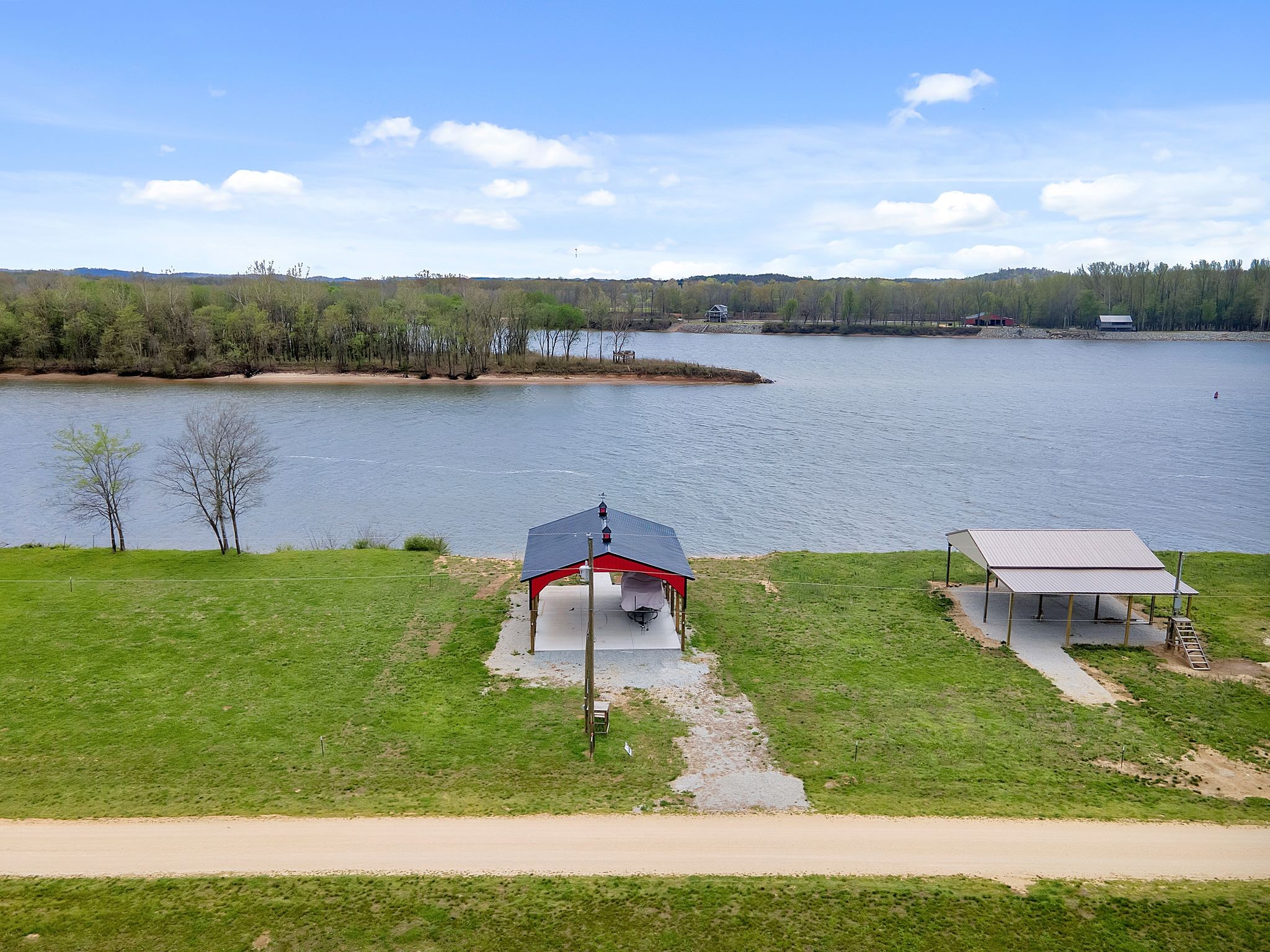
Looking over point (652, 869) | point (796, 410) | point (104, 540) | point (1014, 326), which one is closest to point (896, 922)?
point (652, 869)

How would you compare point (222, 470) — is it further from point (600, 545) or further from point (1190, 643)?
point (1190, 643)

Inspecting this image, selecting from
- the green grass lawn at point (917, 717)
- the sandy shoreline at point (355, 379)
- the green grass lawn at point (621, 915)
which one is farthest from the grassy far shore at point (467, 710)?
the sandy shoreline at point (355, 379)

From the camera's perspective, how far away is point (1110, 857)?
1362 centimetres

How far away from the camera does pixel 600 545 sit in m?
22.6

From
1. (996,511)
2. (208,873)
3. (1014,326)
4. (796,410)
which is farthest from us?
(1014,326)

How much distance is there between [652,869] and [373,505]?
30.6 metres

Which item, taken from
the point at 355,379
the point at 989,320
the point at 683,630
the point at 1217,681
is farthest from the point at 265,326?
the point at 989,320

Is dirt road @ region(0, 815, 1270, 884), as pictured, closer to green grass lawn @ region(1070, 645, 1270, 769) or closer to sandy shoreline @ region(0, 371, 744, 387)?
green grass lawn @ region(1070, 645, 1270, 769)

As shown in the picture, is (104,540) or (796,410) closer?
(104,540)

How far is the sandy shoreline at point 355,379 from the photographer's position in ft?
271

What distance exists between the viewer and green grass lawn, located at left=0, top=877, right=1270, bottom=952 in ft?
38.6

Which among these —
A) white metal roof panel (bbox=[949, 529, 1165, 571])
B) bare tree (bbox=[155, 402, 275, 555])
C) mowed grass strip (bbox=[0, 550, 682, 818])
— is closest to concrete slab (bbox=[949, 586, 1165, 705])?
white metal roof panel (bbox=[949, 529, 1165, 571])

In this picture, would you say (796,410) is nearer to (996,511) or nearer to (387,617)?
(996,511)

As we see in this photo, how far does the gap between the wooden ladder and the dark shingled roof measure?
→ 12.8 metres
